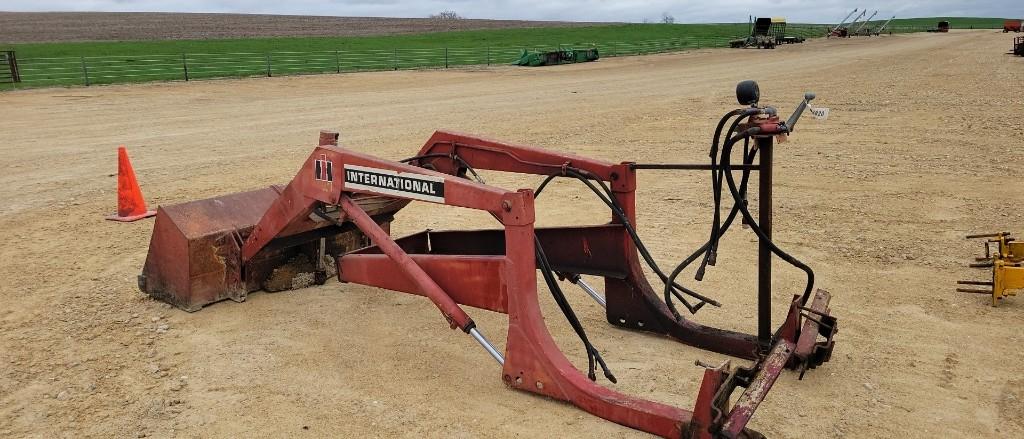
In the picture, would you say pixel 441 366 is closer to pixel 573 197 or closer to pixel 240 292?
pixel 240 292

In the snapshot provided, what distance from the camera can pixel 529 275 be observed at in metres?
3.64

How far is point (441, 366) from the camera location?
4.30m

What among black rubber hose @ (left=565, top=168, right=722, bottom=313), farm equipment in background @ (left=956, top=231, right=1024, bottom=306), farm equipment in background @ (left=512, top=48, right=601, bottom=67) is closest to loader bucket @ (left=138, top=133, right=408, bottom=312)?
black rubber hose @ (left=565, top=168, right=722, bottom=313)

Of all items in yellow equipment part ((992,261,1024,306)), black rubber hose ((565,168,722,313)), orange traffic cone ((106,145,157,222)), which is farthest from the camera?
orange traffic cone ((106,145,157,222))

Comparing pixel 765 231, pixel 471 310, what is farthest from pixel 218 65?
pixel 765 231

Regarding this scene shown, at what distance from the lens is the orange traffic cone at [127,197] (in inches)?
291

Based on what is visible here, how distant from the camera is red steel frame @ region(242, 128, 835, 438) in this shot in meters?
3.39

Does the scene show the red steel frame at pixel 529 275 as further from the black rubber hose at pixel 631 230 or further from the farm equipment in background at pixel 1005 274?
the farm equipment in background at pixel 1005 274

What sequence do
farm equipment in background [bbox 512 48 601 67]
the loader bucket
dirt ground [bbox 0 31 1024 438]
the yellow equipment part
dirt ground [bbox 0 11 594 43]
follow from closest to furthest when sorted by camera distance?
dirt ground [bbox 0 31 1024 438], the yellow equipment part, the loader bucket, farm equipment in background [bbox 512 48 601 67], dirt ground [bbox 0 11 594 43]

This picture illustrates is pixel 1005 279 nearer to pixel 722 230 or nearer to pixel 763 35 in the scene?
pixel 722 230

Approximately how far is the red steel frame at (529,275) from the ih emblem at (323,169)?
0.02 meters

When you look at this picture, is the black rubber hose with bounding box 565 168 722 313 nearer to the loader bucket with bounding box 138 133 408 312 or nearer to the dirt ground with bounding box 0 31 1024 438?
the dirt ground with bounding box 0 31 1024 438

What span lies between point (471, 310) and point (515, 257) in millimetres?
1582

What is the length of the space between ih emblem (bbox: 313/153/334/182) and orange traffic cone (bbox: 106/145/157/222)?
3.92 m
